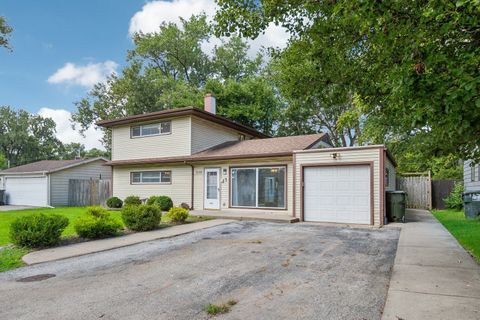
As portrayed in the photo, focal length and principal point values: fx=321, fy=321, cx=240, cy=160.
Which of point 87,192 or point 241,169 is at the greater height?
point 241,169

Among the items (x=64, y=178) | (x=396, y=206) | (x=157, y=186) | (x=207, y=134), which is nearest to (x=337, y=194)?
(x=396, y=206)

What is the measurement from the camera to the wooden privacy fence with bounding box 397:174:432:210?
54.4ft

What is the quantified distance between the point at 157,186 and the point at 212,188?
3.38m

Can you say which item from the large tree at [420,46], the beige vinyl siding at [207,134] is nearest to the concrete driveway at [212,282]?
the large tree at [420,46]

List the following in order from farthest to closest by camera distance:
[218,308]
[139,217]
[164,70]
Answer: [164,70] → [139,217] → [218,308]

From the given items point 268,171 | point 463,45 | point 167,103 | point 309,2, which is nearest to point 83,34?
point 167,103

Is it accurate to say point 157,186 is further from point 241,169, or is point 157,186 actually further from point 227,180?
point 241,169

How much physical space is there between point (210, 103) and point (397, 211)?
37.1 feet

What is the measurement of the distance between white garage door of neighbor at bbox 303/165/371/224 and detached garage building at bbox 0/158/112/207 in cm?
1241

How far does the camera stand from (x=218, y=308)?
362 cm

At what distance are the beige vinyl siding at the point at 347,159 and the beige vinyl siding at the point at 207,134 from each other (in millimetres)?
5891

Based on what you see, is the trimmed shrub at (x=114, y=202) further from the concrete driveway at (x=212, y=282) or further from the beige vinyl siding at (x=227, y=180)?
the concrete driveway at (x=212, y=282)

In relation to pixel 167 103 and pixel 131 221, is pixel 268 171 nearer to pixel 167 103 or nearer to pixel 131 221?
pixel 131 221

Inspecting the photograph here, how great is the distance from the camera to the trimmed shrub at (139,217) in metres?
9.40
